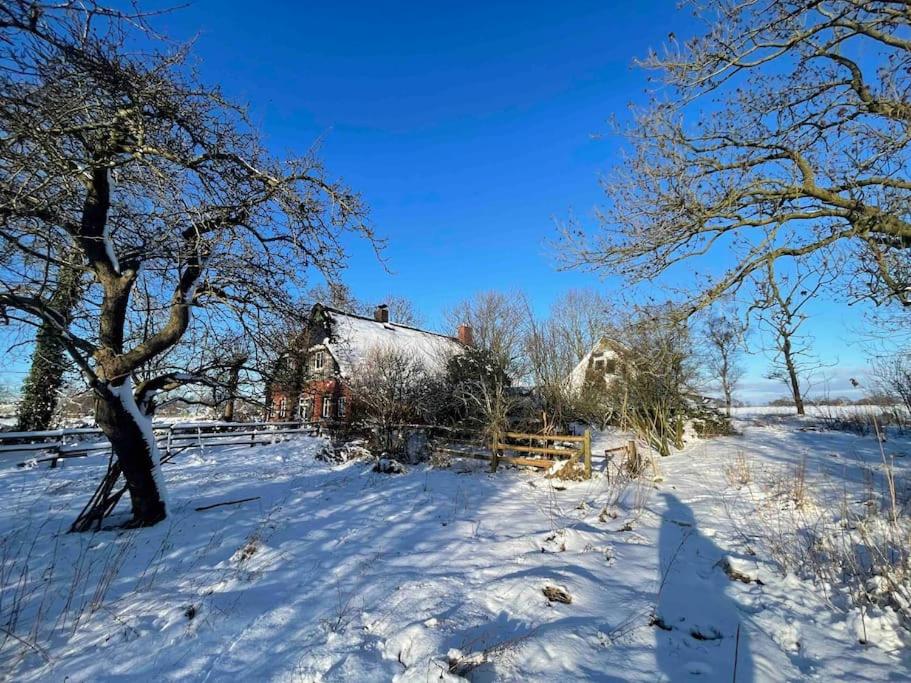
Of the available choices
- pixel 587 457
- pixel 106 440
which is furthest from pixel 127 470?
pixel 106 440

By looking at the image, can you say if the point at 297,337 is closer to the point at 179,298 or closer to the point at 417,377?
the point at 179,298

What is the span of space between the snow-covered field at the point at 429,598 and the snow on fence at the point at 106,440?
441 centimetres

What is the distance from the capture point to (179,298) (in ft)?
Result: 18.9

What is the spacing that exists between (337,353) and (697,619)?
285 inches

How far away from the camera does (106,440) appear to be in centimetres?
1695

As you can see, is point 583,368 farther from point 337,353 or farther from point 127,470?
point 127,470

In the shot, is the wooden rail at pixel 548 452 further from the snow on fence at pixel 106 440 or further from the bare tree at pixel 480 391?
the snow on fence at pixel 106 440

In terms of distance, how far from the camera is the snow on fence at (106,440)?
38.2 ft

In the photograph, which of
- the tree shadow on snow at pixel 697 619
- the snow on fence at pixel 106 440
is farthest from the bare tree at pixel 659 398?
the snow on fence at pixel 106 440

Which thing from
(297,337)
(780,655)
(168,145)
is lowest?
(780,655)

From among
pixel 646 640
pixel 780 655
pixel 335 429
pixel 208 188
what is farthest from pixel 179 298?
pixel 335 429

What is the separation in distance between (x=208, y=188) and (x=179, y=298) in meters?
2.23

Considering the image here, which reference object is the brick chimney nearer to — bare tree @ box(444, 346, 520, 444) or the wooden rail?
bare tree @ box(444, 346, 520, 444)

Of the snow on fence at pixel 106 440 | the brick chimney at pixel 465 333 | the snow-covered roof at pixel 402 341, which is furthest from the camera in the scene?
the brick chimney at pixel 465 333
